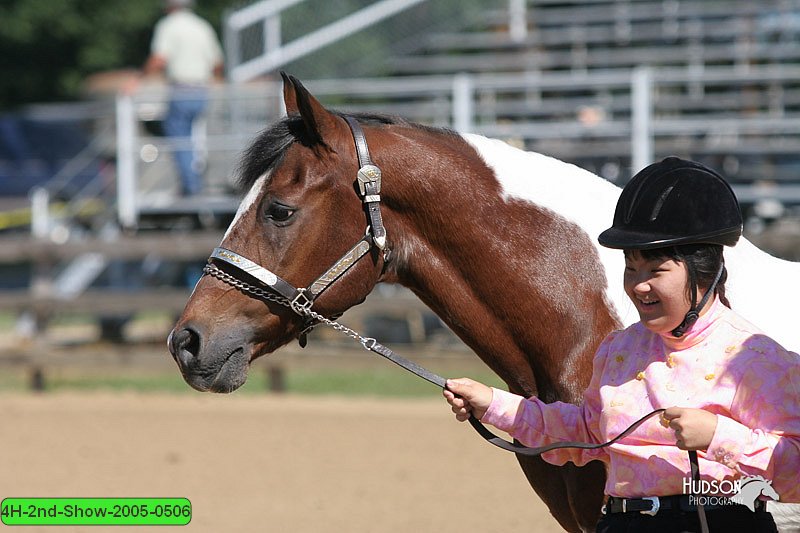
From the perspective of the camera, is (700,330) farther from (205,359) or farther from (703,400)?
(205,359)

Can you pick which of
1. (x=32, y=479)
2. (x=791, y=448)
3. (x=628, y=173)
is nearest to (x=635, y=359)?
(x=791, y=448)

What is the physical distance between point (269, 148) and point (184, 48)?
8296 mm

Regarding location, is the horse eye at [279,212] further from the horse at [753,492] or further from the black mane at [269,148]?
the horse at [753,492]

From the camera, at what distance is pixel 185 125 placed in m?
10.9

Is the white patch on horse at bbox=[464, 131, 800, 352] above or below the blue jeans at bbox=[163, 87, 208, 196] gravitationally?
above

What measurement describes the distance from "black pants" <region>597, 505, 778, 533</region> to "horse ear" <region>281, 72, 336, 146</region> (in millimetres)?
1318

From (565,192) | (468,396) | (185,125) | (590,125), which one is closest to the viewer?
(468,396)

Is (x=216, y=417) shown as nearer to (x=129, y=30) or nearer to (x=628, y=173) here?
(x=628, y=173)

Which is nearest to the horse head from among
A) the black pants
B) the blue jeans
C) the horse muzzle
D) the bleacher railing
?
the horse muzzle

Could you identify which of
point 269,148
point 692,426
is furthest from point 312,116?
point 692,426

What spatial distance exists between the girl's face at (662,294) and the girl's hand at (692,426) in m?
0.20

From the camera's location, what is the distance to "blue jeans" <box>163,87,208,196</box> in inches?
421

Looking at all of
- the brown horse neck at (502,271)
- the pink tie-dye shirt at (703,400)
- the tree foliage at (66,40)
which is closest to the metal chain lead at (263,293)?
the brown horse neck at (502,271)

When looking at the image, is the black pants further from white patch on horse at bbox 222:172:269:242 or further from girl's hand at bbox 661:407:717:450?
white patch on horse at bbox 222:172:269:242
